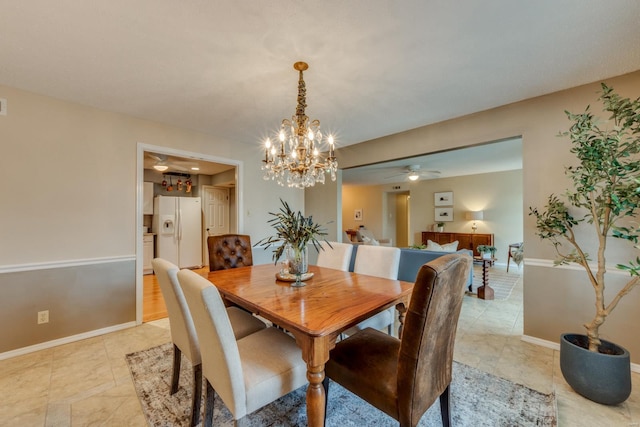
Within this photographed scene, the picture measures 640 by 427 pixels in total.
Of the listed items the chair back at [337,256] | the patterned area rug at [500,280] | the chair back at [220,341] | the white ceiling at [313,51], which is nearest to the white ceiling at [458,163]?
the white ceiling at [313,51]

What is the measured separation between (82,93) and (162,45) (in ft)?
4.36

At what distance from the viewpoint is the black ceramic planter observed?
163 centimetres

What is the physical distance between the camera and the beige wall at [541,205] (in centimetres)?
211

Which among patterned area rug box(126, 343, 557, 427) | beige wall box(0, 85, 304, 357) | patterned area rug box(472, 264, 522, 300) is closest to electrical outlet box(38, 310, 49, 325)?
beige wall box(0, 85, 304, 357)

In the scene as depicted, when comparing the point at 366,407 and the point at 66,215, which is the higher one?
the point at 66,215

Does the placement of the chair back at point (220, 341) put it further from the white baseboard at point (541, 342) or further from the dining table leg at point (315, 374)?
the white baseboard at point (541, 342)

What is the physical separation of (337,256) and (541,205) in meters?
1.99

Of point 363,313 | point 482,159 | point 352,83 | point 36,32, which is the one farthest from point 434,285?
point 482,159

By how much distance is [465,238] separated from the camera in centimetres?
655

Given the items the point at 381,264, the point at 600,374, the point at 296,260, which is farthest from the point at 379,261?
the point at 600,374

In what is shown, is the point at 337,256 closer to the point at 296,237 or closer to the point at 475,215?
the point at 296,237

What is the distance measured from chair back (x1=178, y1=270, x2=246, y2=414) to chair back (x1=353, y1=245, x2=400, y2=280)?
1.50 meters

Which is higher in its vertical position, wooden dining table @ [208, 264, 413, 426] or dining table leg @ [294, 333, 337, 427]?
wooden dining table @ [208, 264, 413, 426]

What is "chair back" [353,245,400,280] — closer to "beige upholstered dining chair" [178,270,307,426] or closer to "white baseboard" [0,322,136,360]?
"beige upholstered dining chair" [178,270,307,426]
